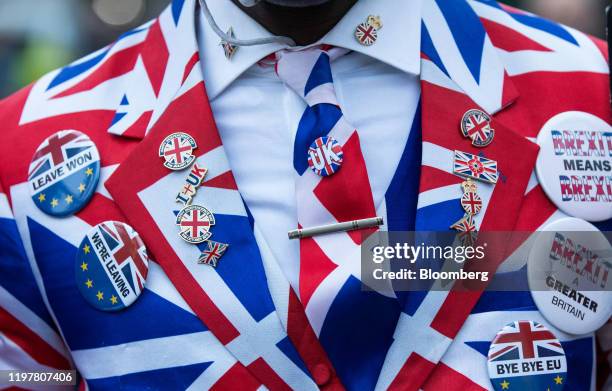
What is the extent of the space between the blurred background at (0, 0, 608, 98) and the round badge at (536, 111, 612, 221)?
→ 4340 millimetres

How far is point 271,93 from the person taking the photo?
2.04m

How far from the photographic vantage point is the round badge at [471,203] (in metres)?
1.92

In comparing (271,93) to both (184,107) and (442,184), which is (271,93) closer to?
(184,107)

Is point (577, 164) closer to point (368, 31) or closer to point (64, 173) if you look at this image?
point (368, 31)

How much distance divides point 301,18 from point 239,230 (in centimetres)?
44

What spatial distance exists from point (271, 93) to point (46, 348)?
703mm

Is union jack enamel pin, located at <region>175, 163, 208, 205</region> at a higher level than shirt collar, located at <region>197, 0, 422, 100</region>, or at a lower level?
lower

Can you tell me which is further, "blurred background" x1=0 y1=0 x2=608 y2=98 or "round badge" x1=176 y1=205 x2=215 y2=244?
"blurred background" x1=0 y1=0 x2=608 y2=98

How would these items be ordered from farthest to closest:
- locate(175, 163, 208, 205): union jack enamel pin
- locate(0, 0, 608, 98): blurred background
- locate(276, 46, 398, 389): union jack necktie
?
locate(0, 0, 608, 98): blurred background, locate(175, 163, 208, 205): union jack enamel pin, locate(276, 46, 398, 389): union jack necktie

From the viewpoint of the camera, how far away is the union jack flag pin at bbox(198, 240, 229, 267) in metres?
1.92

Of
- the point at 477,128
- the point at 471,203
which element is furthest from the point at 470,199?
the point at 477,128

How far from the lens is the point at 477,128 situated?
199 centimetres

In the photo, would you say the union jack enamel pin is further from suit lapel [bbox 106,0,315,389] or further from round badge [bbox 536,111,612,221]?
round badge [bbox 536,111,612,221]

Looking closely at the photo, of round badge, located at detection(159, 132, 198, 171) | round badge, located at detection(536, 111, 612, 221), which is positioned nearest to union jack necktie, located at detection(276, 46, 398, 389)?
round badge, located at detection(159, 132, 198, 171)
